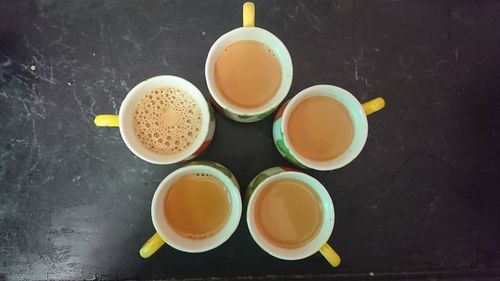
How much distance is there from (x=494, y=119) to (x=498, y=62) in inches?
4.7

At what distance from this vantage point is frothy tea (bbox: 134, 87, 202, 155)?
28.4 inches

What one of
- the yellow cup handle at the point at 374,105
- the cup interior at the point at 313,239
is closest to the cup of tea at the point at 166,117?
the cup interior at the point at 313,239

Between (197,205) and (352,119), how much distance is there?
32cm

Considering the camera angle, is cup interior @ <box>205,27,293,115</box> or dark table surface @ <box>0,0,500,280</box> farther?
dark table surface @ <box>0,0,500,280</box>

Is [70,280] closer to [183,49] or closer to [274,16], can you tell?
[183,49]

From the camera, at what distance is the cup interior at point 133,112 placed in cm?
67

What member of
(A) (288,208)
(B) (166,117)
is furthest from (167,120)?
(A) (288,208)

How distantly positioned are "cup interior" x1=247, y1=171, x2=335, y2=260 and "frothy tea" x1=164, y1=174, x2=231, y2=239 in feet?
0.22

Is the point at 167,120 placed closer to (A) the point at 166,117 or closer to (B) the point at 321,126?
(A) the point at 166,117

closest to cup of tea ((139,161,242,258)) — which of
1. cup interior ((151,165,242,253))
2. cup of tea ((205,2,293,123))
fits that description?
cup interior ((151,165,242,253))

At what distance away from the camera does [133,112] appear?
0.71 m

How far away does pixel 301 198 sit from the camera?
740 millimetres

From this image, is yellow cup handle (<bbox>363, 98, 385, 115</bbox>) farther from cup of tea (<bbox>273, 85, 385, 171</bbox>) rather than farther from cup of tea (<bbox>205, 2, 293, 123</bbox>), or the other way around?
cup of tea (<bbox>205, 2, 293, 123</bbox>)

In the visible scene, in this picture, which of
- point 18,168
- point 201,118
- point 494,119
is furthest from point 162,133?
point 494,119
